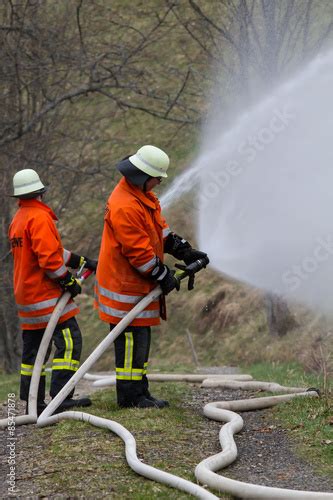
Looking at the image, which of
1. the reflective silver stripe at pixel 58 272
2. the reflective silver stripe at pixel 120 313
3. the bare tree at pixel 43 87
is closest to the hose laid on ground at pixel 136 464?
the reflective silver stripe at pixel 120 313

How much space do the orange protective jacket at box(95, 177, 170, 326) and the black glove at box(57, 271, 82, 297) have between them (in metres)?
0.20

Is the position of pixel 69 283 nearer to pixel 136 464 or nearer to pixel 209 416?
pixel 209 416

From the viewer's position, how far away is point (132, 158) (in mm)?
6371

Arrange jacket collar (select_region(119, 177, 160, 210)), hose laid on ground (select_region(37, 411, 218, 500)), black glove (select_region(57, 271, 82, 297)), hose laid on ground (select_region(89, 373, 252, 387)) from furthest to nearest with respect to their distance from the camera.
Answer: hose laid on ground (select_region(89, 373, 252, 387))
black glove (select_region(57, 271, 82, 297))
jacket collar (select_region(119, 177, 160, 210))
hose laid on ground (select_region(37, 411, 218, 500))

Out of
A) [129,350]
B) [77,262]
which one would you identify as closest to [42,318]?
[77,262]

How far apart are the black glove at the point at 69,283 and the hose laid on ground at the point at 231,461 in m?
1.37

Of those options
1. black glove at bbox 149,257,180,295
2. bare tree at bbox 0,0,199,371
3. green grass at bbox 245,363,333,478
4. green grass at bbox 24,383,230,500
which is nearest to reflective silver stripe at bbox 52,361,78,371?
green grass at bbox 24,383,230,500

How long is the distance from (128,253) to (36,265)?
2.68ft

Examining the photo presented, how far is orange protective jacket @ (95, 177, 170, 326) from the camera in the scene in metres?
6.24

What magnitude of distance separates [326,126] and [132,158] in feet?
16.2

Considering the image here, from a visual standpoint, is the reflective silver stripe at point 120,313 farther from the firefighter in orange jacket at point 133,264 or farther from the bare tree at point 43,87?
the bare tree at point 43,87

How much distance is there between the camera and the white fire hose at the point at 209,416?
163 inches

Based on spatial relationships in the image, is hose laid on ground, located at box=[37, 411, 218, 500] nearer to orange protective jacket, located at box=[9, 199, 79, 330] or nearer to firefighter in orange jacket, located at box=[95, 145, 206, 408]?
firefighter in orange jacket, located at box=[95, 145, 206, 408]

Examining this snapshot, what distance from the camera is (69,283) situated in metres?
6.62
